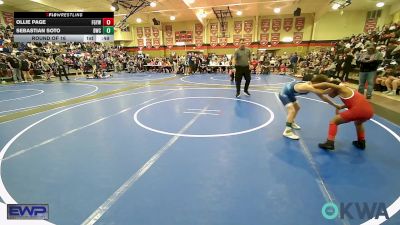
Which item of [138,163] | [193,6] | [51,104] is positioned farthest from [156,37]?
[138,163]

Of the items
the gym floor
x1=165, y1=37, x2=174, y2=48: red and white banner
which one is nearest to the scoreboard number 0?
the gym floor

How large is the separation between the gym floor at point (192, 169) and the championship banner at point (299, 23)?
66.6 ft

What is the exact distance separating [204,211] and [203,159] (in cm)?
103

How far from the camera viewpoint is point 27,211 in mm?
2082

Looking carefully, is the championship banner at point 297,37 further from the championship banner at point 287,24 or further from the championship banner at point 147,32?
the championship banner at point 147,32

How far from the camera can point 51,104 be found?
6.67 m

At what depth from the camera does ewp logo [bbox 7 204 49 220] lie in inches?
79.3

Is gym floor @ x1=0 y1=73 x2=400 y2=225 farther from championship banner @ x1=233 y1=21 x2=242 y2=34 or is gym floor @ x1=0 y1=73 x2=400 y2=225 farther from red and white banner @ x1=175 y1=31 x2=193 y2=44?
red and white banner @ x1=175 y1=31 x2=193 y2=44

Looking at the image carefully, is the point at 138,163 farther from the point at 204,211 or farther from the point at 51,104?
the point at 51,104

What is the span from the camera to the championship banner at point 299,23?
22.0 meters

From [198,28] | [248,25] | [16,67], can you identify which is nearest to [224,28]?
[248,25]

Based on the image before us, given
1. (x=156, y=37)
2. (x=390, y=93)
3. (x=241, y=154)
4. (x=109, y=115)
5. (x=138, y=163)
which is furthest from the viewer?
(x=156, y=37)

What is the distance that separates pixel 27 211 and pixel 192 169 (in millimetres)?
1657

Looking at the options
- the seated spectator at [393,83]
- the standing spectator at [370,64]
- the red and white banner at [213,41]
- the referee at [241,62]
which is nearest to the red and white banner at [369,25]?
the red and white banner at [213,41]
